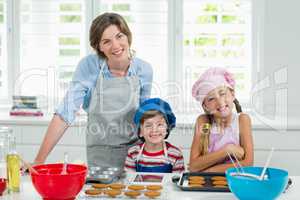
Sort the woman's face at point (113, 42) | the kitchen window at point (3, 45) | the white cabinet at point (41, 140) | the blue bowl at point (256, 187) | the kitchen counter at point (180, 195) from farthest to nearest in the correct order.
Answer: the kitchen window at point (3, 45) < the white cabinet at point (41, 140) < the woman's face at point (113, 42) < the kitchen counter at point (180, 195) < the blue bowl at point (256, 187)

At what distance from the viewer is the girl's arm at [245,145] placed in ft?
7.42

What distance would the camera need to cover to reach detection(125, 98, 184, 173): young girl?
2318 mm

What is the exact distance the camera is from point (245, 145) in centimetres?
236

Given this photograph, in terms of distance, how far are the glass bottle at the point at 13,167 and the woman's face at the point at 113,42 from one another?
2.54 ft

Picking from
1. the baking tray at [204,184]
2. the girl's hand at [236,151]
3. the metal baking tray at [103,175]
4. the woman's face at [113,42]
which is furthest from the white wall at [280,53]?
the metal baking tray at [103,175]

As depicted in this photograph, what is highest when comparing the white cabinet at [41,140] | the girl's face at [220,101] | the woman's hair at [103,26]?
the woman's hair at [103,26]

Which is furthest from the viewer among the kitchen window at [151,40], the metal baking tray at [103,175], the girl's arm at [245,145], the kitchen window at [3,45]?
the kitchen window at [3,45]

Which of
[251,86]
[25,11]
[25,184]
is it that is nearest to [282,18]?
[251,86]

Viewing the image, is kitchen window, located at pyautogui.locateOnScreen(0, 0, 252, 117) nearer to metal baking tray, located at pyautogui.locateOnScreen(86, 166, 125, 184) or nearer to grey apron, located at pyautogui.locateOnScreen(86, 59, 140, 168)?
grey apron, located at pyautogui.locateOnScreen(86, 59, 140, 168)

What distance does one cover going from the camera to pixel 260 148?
3199mm

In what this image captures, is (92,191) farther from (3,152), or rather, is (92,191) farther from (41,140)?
(41,140)

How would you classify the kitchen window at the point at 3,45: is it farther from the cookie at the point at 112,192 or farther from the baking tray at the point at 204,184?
the cookie at the point at 112,192

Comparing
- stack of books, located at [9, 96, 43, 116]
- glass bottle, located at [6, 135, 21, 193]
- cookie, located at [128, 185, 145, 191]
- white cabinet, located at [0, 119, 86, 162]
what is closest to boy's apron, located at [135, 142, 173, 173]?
cookie, located at [128, 185, 145, 191]

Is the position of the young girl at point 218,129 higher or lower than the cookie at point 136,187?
higher
